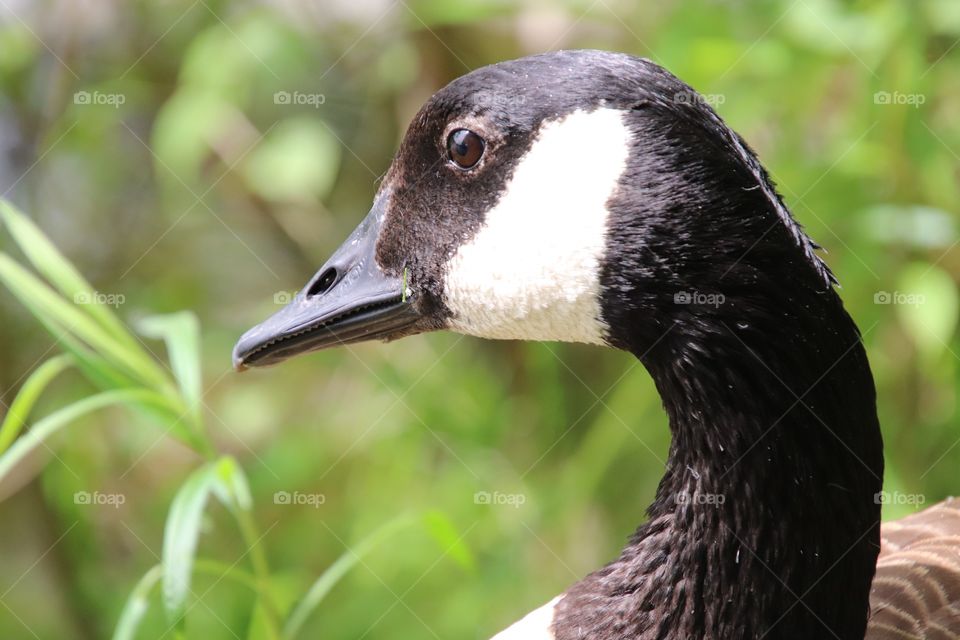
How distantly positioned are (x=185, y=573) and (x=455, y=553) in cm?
63

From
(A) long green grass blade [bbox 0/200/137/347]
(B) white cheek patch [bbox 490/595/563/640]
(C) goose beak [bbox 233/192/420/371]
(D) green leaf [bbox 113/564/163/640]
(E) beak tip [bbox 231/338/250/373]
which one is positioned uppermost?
(A) long green grass blade [bbox 0/200/137/347]

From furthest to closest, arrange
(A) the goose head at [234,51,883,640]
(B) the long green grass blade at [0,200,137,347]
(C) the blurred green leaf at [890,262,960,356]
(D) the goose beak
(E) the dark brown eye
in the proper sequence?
(C) the blurred green leaf at [890,262,960,356] → (B) the long green grass blade at [0,200,137,347] → (D) the goose beak → (E) the dark brown eye → (A) the goose head at [234,51,883,640]

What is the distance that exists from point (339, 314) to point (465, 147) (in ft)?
1.18

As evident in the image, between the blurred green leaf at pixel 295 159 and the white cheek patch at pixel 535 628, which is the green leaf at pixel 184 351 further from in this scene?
the blurred green leaf at pixel 295 159

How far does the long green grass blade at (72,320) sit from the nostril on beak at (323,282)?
47 cm

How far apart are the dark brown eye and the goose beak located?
203 millimetres

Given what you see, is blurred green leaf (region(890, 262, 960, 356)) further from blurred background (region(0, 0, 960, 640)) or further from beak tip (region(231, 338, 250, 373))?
beak tip (region(231, 338, 250, 373))

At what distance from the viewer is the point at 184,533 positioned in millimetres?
1900

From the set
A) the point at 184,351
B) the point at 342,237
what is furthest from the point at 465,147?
the point at 342,237

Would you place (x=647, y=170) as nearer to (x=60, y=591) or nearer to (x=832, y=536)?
(x=832, y=536)

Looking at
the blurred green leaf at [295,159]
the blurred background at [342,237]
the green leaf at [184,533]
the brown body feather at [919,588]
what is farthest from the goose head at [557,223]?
the blurred green leaf at [295,159]

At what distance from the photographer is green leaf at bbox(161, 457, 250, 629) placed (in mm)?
1873

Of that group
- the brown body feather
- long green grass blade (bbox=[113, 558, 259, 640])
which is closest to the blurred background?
the brown body feather

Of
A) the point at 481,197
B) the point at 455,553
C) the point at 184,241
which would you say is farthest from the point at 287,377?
the point at 481,197
